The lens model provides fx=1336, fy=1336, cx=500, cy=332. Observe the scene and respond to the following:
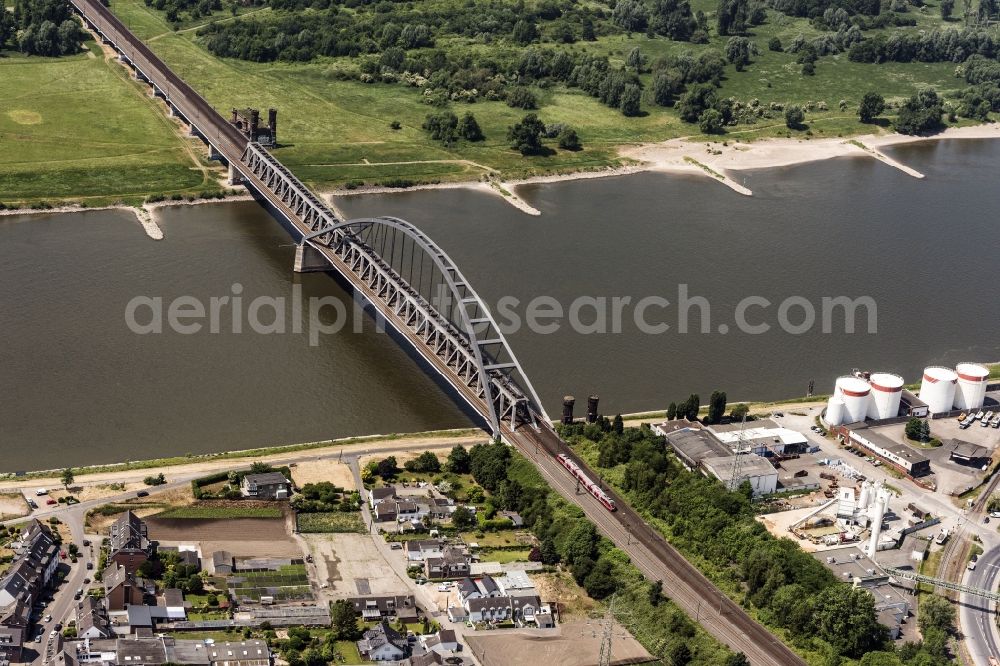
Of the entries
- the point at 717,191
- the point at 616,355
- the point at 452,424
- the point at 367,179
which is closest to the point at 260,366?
the point at 452,424

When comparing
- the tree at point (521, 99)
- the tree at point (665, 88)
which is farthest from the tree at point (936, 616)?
the tree at point (665, 88)

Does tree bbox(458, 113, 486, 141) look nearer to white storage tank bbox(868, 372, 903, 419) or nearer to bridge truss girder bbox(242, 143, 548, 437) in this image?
bridge truss girder bbox(242, 143, 548, 437)

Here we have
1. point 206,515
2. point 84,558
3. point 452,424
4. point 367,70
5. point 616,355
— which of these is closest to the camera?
point 84,558

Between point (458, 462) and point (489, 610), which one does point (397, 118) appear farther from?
point (489, 610)

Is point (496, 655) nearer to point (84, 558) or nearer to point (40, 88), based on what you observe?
point (84, 558)

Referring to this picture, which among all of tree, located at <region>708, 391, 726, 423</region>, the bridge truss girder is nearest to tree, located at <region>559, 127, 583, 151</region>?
the bridge truss girder

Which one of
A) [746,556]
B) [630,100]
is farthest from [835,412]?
[630,100]
